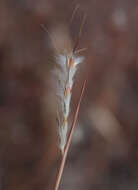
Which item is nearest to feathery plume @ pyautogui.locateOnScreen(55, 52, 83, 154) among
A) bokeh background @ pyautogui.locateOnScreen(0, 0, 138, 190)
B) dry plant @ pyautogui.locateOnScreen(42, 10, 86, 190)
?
dry plant @ pyautogui.locateOnScreen(42, 10, 86, 190)

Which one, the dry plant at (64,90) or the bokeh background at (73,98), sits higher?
the dry plant at (64,90)

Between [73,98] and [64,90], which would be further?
[73,98]

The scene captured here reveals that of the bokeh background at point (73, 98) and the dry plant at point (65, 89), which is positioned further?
the bokeh background at point (73, 98)

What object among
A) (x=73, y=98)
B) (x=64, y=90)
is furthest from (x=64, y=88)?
(x=73, y=98)

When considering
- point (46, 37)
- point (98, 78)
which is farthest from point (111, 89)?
point (46, 37)

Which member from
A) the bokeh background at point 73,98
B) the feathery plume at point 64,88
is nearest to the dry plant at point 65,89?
the feathery plume at point 64,88

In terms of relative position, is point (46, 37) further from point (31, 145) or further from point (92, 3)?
point (31, 145)

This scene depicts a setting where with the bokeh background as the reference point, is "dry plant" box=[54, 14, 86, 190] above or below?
above

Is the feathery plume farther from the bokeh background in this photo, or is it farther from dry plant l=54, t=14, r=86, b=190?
the bokeh background

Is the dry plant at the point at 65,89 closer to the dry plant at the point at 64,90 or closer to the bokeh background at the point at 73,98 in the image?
the dry plant at the point at 64,90

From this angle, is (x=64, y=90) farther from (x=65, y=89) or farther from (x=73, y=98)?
(x=73, y=98)
